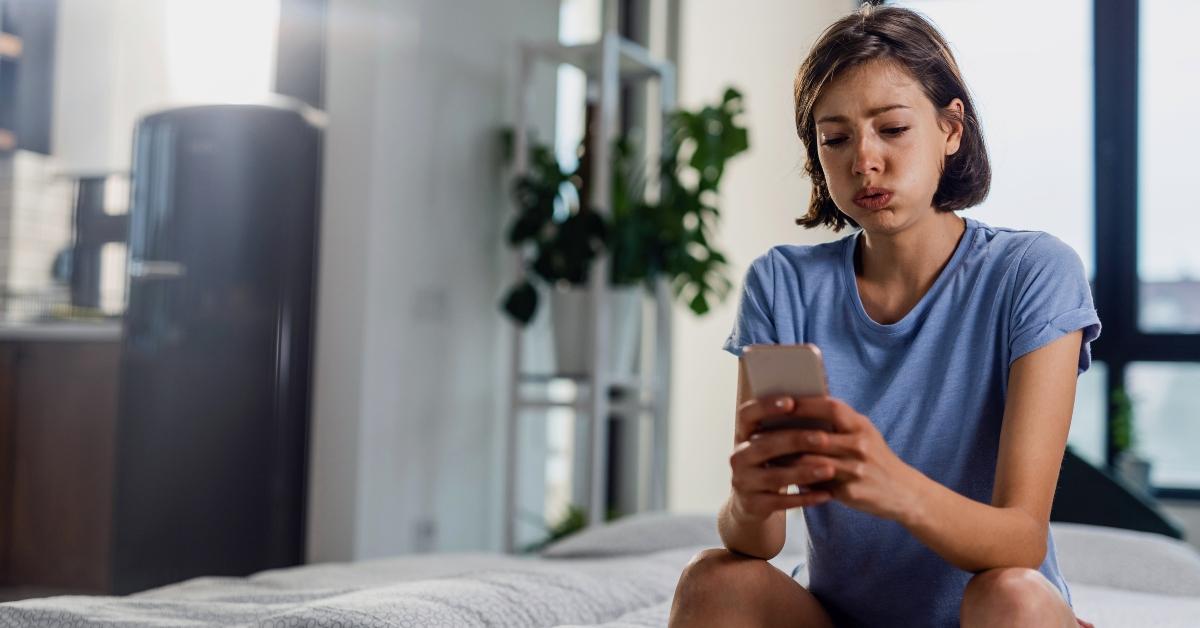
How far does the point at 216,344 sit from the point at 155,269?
9.5 inches

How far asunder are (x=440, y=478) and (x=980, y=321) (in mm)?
2394

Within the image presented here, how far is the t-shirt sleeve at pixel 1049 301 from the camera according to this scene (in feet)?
3.24

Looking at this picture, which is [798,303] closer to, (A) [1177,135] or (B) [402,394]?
(B) [402,394]

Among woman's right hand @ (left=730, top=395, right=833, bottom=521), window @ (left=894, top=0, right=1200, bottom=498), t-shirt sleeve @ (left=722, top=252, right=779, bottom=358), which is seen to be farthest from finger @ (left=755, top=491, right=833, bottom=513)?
window @ (left=894, top=0, right=1200, bottom=498)

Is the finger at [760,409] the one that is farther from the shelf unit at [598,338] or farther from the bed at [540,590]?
the shelf unit at [598,338]

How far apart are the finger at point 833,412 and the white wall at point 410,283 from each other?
2209 millimetres

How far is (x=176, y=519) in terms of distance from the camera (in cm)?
269

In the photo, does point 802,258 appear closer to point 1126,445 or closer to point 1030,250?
point 1030,250

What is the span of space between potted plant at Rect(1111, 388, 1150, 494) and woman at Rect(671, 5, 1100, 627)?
124 inches

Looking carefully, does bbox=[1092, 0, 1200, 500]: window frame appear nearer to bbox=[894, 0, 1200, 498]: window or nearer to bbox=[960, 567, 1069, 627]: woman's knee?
bbox=[894, 0, 1200, 498]: window

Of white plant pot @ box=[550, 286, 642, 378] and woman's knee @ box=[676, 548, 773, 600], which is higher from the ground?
white plant pot @ box=[550, 286, 642, 378]

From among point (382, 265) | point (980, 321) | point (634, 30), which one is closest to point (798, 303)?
point (980, 321)

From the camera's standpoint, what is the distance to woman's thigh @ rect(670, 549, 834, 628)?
0.99 meters

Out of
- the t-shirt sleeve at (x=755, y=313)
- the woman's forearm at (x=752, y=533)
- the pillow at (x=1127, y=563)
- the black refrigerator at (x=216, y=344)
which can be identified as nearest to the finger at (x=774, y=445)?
the woman's forearm at (x=752, y=533)
